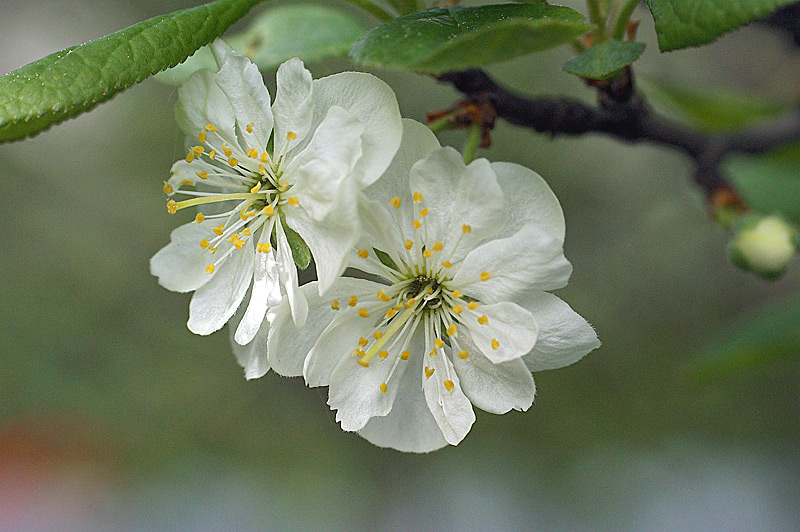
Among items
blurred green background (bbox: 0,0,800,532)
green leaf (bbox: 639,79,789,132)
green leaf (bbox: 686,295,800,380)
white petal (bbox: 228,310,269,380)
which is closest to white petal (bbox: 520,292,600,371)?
white petal (bbox: 228,310,269,380)

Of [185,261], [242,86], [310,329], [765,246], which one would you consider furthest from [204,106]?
[765,246]

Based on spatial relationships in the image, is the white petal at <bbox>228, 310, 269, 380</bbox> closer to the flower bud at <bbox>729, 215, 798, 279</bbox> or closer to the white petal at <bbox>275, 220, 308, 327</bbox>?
the white petal at <bbox>275, 220, 308, 327</bbox>

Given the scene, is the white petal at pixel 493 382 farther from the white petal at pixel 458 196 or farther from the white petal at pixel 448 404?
the white petal at pixel 458 196

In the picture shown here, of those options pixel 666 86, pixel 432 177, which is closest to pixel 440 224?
pixel 432 177

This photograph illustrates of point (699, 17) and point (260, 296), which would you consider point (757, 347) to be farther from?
point (260, 296)

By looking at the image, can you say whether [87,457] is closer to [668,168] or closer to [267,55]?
[267,55]


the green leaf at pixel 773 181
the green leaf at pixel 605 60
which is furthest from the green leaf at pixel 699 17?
the green leaf at pixel 773 181
